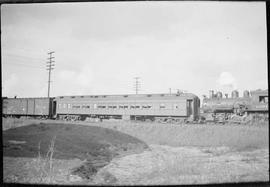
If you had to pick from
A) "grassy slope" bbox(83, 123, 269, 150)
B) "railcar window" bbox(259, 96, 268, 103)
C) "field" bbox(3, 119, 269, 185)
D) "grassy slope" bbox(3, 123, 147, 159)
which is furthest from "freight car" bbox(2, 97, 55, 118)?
"railcar window" bbox(259, 96, 268, 103)

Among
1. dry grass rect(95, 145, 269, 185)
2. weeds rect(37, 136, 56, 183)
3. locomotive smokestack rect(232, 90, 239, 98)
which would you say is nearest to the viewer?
weeds rect(37, 136, 56, 183)

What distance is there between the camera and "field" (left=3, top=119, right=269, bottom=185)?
7781mm

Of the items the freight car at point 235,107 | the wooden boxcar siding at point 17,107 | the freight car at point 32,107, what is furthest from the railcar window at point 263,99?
the wooden boxcar siding at point 17,107

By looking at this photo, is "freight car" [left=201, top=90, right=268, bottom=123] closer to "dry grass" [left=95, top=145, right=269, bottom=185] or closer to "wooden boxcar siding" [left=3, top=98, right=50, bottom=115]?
"dry grass" [left=95, top=145, right=269, bottom=185]

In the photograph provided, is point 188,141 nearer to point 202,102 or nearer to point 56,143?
point 56,143

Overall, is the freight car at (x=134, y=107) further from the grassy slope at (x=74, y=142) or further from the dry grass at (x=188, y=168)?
the dry grass at (x=188, y=168)

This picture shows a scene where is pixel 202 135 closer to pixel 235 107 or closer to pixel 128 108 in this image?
pixel 235 107

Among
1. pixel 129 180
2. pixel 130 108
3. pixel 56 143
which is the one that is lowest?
pixel 129 180

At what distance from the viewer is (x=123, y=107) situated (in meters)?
22.9

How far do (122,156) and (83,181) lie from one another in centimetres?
389

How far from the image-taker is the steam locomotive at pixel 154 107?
68.1 ft

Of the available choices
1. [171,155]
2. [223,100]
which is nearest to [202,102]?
[223,100]

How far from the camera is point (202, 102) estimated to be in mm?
24266

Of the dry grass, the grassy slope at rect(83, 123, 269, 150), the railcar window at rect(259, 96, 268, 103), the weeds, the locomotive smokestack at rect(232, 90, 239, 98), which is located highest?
the locomotive smokestack at rect(232, 90, 239, 98)
